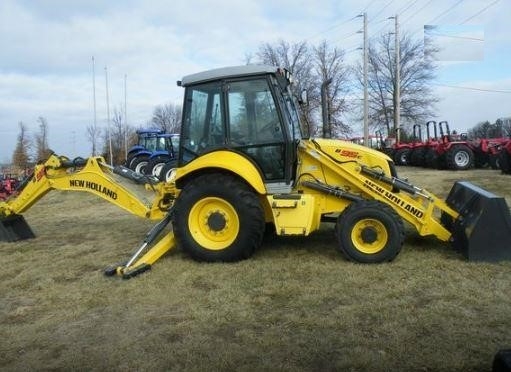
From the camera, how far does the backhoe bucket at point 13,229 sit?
930 centimetres

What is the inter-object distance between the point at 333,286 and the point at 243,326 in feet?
4.48

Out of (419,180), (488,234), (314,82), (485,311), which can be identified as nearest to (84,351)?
(485,311)

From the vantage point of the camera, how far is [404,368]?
396 cm

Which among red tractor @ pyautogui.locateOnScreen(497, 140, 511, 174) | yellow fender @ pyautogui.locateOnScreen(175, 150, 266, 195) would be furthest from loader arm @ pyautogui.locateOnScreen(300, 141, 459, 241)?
red tractor @ pyautogui.locateOnScreen(497, 140, 511, 174)

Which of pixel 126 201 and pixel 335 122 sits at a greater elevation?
pixel 335 122

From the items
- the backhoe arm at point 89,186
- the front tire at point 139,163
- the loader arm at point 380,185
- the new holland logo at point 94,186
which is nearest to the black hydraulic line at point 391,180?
the loader arm at point 380,185

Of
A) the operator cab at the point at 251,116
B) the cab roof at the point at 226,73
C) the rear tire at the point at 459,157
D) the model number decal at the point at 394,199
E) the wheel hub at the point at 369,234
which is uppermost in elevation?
the cab roof at the point at 226,73

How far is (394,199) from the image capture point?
23.2 ft

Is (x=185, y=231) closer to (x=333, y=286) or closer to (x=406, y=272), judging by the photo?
(x=333, y=286)

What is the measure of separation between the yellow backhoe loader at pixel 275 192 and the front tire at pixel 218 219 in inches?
0.5

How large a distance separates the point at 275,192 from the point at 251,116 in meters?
1.04

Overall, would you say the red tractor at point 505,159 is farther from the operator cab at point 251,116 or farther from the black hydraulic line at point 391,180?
the operator cab at point 251,116

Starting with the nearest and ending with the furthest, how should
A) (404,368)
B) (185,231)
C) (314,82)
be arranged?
(404,368)
(185,231)
(314,82)

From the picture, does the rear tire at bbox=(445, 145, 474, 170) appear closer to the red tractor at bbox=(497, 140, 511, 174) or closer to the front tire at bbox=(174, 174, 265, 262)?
the red tractor at bbox=(497, 140, 511, 174)
